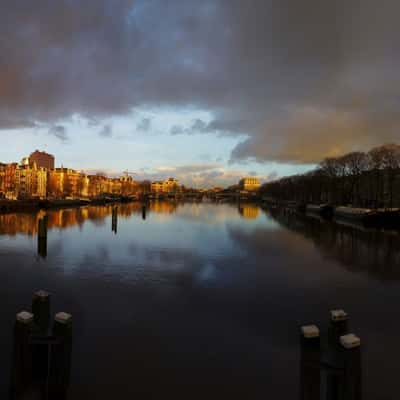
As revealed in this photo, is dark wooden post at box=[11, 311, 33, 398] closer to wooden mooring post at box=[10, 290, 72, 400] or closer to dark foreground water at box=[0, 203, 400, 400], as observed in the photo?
wooden mooring post at box=[10, 290, 72, 400]

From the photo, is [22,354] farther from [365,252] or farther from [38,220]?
[38,220]

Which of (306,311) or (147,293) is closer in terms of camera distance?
(306,311)

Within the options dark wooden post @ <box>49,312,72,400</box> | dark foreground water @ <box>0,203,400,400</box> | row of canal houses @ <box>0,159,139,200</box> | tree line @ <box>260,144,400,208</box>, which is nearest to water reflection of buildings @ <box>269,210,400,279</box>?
dark foreground water @ <box>0,203,400,400</box>

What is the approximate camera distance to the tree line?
6053 centimetres

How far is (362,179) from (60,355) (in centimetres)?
7322

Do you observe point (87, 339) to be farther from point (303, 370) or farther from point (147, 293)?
point (303, 370)

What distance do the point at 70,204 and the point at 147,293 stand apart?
79.1 meters

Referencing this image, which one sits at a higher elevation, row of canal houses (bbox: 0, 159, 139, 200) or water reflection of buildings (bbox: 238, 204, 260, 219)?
row of canal houses (bbox: 0, 159, 139, 200)

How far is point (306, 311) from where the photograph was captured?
10.2 m

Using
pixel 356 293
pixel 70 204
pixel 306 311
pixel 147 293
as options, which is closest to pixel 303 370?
pixel 306 311

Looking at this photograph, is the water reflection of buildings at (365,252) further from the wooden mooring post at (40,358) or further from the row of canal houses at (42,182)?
the row of canal houses at (42,182)

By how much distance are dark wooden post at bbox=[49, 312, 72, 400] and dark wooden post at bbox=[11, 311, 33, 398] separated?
1.14ft

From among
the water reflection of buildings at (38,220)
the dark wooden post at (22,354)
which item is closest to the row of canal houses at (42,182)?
the water reflection of buildings at (38,220)

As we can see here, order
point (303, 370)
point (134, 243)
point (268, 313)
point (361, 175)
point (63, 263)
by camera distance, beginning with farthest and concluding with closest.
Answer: point (361, 175) → point (134, 243) → point (63, 263) → point (268, 313) → point (303, 370)
